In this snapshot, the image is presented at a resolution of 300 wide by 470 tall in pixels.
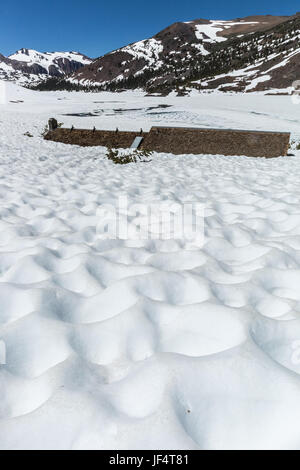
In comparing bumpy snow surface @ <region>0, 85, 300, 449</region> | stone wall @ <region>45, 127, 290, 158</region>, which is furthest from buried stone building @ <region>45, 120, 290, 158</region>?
bumpy snow surface @ <region>0, 85, 300, 449</region>

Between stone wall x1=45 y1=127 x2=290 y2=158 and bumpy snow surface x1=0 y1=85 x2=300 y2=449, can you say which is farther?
stone wall x1=45 y1=127 x2=290 y2=158

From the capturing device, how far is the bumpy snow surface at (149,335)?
5.03 feet

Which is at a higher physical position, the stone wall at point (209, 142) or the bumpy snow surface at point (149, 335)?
the stone wall at point (209, 142)

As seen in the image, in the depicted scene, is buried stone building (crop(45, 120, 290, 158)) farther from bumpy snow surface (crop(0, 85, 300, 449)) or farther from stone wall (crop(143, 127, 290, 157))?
bumpy snow surface (crop(0, 85, 300, 449))

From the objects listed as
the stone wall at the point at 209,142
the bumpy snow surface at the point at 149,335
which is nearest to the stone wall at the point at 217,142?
the stone wall at the point at 209,142

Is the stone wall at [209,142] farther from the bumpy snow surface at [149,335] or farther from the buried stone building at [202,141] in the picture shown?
the bumpy snow surface at [149,335]

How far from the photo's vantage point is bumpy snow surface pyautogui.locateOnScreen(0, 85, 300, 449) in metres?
1.53

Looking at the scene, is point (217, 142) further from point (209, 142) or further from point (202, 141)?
point (202, 141)

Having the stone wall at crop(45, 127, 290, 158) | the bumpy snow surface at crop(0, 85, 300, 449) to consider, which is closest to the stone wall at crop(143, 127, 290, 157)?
the stone wall at crop(45, 127, 290, 158)

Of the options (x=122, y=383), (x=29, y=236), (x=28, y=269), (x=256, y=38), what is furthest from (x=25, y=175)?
(x=256, y=38)

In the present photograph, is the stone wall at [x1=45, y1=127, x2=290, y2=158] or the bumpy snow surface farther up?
the stone wall at [x1=45, y1=127, x2=290, y2=158]

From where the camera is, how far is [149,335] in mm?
2270
